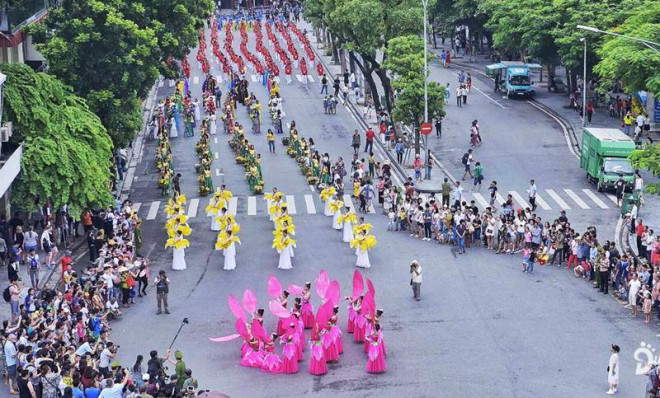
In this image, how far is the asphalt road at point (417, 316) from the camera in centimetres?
2809

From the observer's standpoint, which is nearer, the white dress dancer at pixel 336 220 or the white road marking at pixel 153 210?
the white dress dancer at pixel 336 220

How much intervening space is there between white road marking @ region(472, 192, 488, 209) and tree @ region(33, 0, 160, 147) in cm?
1411

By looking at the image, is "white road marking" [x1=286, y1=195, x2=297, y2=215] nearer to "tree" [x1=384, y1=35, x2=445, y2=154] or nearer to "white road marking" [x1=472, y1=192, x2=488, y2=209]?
"tree" [x1=384, y1=35, x2=445, y2=154]

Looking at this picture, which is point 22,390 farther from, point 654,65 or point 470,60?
point 470,60

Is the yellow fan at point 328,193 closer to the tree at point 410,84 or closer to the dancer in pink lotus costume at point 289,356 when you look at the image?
the tree at point 410,84

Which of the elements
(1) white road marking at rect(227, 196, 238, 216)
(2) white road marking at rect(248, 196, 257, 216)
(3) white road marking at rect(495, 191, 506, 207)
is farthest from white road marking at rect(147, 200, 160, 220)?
(3) white road marking at rect(495, 191, 506, 207)

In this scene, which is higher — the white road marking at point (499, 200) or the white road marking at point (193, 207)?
the white road marking at point (193, 207)

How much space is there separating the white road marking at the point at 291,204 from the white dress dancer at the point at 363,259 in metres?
→ 7.88

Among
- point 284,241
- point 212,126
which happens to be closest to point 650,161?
point 284,241

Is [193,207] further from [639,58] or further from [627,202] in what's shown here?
[639,58]

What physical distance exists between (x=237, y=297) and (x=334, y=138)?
945 inches

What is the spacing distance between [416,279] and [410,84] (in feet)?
58.6

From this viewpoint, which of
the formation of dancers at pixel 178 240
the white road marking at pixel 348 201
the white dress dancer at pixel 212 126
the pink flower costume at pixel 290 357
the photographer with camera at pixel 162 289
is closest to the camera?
the pink flower costume at pixel 290 357

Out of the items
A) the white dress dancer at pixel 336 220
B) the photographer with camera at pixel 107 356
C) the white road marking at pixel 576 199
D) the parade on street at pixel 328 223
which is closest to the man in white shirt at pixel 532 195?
the parade on street at pixel 328 223
